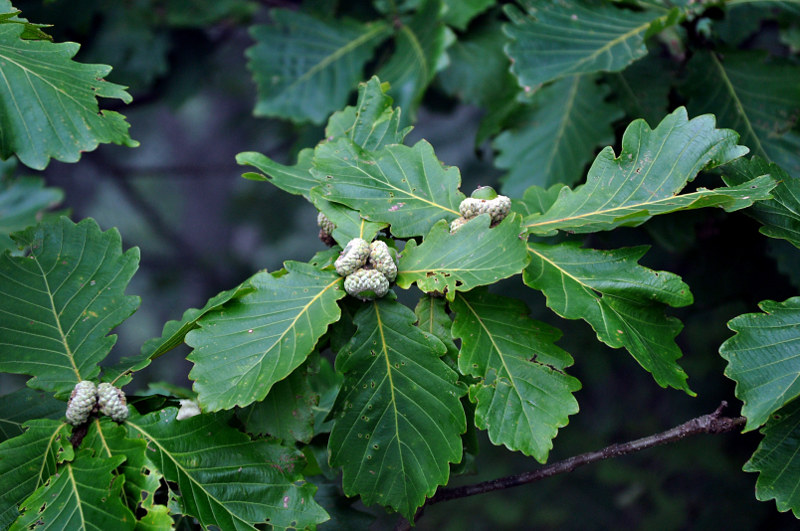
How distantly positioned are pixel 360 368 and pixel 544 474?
12.3 inches

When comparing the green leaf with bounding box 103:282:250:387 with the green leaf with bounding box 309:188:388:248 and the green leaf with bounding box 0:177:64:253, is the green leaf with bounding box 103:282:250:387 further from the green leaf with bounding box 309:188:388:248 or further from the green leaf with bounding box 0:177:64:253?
the green leaf with bounding box 0:177:64:253

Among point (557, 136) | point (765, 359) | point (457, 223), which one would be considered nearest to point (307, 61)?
point (557, 136)

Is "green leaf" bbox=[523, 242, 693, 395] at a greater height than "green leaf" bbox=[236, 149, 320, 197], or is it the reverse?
"green leaf" bbox=[236, 149, 320, 197]

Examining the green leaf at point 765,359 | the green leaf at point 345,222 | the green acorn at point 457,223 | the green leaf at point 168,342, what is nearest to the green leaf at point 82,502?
the green leaf at point 168,342

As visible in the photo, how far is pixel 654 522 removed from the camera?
7.99 ft

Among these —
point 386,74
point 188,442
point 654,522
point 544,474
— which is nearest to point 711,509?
point 654,522

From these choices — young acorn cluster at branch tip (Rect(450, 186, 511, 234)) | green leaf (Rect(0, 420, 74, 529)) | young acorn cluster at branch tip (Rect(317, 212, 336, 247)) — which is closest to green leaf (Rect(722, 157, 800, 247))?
young acorn cluster at branch tip (Rect(450, 186, 511, 234))

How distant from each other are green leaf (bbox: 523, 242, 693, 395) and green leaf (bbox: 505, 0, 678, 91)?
503 mm

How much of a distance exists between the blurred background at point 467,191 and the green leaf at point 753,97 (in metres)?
0.22

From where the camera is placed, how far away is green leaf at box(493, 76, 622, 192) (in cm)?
146

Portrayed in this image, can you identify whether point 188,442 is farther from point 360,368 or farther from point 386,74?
point 386,74

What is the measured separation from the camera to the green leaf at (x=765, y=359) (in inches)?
29.7

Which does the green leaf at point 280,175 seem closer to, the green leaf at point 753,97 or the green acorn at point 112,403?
the green acorn at point 112,403

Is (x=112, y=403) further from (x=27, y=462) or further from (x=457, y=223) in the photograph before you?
(x=457, y=223)
